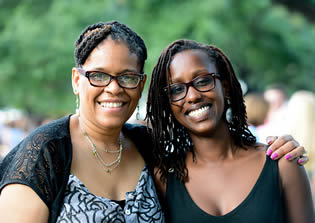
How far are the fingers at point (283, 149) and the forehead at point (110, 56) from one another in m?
1.07

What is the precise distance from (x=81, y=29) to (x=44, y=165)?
6840mm

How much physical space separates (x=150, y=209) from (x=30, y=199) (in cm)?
81

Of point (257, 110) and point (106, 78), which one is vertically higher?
point (257, 110)

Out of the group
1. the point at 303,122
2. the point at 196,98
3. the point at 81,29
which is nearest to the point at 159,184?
the point at 196,98

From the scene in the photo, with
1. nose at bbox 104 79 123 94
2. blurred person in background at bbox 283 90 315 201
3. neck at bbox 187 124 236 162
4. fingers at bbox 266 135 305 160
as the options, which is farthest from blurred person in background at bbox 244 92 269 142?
nose at bbox 104 79 123 94

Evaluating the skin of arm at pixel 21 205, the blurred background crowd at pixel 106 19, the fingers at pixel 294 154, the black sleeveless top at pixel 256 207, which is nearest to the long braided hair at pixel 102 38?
the skin of arm at pixel 21 205

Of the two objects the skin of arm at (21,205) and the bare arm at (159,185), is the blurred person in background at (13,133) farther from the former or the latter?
the skin of arm at (21,205)

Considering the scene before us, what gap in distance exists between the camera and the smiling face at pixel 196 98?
2.95 metres

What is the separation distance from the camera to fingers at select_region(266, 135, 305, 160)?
2861mm

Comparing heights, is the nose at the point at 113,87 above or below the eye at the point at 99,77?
below

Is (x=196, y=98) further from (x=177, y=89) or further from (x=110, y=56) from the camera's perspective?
(x=110, y=56)

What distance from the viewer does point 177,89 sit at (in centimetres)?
301

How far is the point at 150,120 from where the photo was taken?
3383 millimetres

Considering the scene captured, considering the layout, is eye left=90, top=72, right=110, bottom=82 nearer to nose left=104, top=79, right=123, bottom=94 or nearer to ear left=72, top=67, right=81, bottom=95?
nose left=104, top=79, right=123, bottom=94
